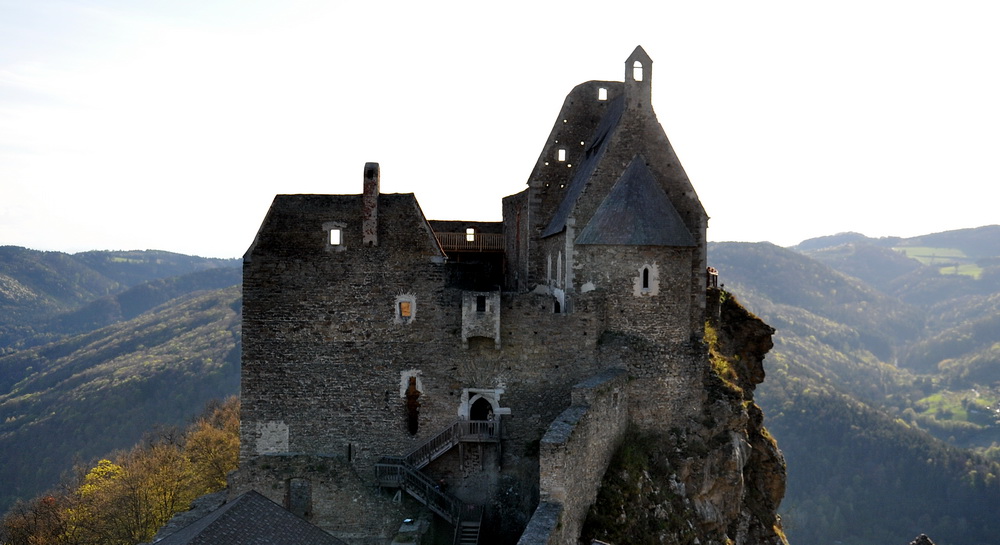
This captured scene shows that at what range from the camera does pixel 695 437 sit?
27.4 metres

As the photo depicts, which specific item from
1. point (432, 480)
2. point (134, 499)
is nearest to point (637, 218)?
point (432, 480)

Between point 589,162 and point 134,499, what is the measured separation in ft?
103

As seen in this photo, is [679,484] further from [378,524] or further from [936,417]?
[936,417]

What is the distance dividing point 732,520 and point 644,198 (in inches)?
490

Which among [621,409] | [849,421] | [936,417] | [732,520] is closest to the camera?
[621,409]

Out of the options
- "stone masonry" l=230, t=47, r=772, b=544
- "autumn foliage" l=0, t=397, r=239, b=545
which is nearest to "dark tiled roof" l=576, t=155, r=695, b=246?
"stone masonry" l=230, t=47, r=772, b=544

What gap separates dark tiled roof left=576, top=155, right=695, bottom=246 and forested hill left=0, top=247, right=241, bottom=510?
85028 mm

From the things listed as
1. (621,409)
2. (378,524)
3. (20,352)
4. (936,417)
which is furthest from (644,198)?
(936,417)

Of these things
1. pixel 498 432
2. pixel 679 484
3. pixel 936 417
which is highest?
pixel 498 432

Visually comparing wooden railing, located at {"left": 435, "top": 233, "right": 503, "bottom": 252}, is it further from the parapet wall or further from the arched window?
the parapet wall

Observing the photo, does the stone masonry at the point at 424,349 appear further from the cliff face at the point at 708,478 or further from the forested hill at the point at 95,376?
the forested hill at the point at 95,376

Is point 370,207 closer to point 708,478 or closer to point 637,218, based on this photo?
point 637,218

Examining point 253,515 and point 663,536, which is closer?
point 253,515

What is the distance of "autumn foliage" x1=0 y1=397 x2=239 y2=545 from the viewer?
42.3 m
